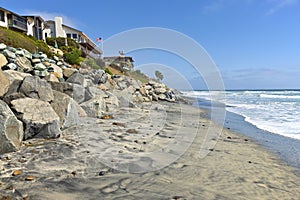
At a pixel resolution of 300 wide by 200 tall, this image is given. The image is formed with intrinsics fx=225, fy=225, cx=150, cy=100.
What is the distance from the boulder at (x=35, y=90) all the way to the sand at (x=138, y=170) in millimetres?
1225

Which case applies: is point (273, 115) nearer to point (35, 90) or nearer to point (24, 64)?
point (35, 90)

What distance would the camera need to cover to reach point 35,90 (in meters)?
6.51

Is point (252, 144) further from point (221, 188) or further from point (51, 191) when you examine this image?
point (51, 191)

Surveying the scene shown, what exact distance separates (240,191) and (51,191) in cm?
290

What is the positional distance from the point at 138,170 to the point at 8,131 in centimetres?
272

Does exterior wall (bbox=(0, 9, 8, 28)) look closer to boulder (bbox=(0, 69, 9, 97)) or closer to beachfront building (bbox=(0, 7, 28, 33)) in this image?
beachfront building (bbox=(0, 7, 28, 33))

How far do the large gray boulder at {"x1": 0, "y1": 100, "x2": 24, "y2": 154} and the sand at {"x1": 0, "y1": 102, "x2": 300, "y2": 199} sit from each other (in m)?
0.18

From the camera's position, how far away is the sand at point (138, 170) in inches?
133

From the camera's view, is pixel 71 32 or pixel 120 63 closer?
pixel 120 63

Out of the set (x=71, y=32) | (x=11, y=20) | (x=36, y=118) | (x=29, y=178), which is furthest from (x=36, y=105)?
(x=71, y=32)

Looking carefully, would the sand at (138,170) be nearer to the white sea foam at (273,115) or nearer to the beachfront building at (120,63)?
the white sea foam at (273,115)

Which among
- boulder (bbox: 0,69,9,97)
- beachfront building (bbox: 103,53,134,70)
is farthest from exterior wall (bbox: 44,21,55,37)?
boulder (bbox: 0,69,9,97)

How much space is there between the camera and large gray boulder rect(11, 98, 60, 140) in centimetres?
526

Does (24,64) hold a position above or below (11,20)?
below
